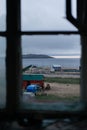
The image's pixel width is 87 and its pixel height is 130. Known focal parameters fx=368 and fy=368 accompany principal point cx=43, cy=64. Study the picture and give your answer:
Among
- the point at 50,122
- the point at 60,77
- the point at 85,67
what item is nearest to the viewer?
the point at 50,122

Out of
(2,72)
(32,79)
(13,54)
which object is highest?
(13,54)

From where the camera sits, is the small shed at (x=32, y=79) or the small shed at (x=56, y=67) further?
the small shed at (x=32, y=79)

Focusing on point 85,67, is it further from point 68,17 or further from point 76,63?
point 68,17

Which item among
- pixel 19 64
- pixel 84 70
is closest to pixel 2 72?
pixel 19 64

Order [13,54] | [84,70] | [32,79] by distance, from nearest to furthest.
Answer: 1. [13,54]
2. [84,70]
3. [32,79]

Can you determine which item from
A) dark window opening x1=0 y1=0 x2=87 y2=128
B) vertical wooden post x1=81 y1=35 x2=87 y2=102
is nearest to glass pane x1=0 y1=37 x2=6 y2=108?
dark window opening x1=0 y1=0 x2=87 y2=128

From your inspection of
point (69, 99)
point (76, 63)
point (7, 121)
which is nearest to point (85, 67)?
point (76, 63)

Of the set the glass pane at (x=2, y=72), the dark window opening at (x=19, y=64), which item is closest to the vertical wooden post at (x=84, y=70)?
the dark window opening at (x=19, y=64)

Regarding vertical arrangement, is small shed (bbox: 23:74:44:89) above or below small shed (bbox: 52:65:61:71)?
below

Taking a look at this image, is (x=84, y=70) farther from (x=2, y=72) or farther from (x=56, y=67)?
(x=2, y=72)

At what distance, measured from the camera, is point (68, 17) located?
547 cm

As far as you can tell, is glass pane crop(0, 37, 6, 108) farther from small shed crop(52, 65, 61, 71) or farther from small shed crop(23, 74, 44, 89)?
small shed crop(52, 65, 61, 71)

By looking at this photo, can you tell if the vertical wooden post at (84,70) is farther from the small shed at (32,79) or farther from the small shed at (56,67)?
the small shed at (32,79)

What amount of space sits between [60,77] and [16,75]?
91cm
